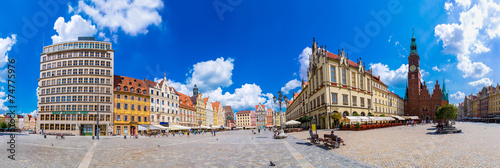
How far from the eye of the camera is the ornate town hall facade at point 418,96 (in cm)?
9981

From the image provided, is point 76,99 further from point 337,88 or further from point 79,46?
point 337,88

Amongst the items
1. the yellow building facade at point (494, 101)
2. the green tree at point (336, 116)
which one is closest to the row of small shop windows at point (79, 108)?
the green tree at point (336, 116)

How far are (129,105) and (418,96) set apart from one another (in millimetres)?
109445

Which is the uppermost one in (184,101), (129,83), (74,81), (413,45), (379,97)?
(413,45)

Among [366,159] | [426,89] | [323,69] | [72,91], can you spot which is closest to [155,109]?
[72,91]

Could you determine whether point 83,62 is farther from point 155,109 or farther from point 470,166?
point 470,166

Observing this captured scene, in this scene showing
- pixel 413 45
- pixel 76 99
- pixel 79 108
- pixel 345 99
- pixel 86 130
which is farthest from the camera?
pixel 413 45

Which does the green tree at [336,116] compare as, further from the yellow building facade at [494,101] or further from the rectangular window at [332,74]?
the yellow building facade at [494,101]

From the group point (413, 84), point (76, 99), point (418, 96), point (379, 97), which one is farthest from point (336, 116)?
point (413, 84)

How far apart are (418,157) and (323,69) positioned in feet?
128

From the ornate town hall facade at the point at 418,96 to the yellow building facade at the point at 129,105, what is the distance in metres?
103

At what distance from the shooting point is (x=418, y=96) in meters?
103

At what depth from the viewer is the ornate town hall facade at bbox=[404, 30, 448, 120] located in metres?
99.8

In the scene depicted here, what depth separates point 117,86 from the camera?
5869 cm
